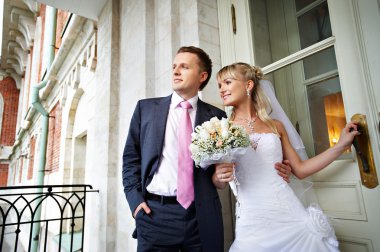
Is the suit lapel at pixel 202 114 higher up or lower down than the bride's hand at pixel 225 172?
higher up

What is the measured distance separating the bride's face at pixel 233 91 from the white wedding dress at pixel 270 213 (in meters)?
0.30

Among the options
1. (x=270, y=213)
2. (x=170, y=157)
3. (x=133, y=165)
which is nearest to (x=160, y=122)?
(x=170, y=157)

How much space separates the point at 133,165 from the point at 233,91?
0.84 metres

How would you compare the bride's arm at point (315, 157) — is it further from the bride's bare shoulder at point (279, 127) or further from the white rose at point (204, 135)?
the white rose at point (204, 135)

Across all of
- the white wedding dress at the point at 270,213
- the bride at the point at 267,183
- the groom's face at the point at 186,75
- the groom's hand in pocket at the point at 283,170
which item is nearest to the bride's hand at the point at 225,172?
the bride at the point at 267,183

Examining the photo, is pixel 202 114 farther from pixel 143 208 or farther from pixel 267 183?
pixel 143 208

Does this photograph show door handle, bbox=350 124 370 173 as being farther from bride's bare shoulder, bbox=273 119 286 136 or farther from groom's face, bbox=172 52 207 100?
groom's face, bbox=172 52 207 100

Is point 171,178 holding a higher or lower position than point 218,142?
lower

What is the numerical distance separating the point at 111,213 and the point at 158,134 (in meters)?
1.79

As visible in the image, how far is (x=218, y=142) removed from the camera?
114 centimetres

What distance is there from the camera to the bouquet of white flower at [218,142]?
1.14 metres

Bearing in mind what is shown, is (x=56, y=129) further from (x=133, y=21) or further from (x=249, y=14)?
(x=249, y=14)

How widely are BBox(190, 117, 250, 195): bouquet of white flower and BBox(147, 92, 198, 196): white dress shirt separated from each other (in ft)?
1.09

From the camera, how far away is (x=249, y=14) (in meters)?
2.20
